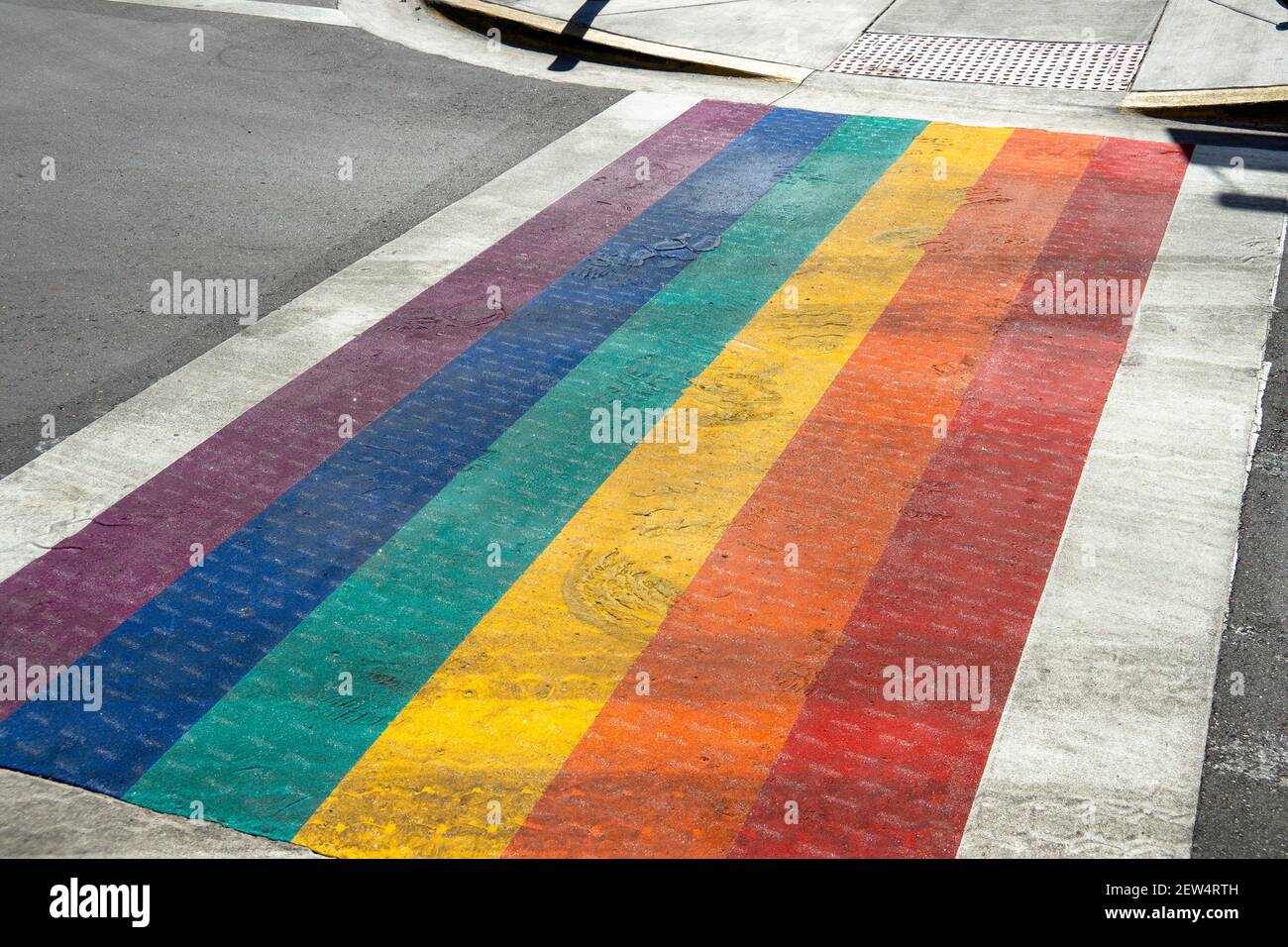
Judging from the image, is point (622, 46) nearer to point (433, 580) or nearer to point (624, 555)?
point (624, 555)

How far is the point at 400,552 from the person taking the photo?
703cm

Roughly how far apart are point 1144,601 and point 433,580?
3667 mm

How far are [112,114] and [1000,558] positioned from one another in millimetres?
10484

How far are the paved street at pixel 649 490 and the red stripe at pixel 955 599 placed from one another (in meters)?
0.03

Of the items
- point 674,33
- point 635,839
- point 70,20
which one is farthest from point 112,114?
point 635,839

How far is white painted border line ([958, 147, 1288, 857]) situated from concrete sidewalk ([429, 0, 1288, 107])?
4072 mm

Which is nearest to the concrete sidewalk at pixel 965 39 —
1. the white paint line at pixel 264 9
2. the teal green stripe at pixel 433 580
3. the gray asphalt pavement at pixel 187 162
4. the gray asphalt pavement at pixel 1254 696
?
the white paint line at pixel 264 9

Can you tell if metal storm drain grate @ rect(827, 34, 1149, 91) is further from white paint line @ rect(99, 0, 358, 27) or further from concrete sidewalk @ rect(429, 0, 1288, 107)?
white paint line @ rect(99, 0, 358, 27)

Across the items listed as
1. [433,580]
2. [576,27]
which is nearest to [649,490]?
[433,580]

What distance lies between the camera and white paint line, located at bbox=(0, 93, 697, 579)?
7516 mm

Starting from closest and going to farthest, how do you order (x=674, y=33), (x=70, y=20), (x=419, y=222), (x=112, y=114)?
(x=419, y=222), (x=112, y=114), (x=674, y=33), (x=70, y=20)

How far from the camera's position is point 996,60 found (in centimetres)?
1372
